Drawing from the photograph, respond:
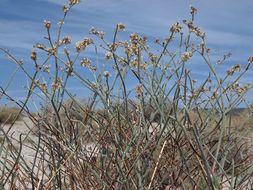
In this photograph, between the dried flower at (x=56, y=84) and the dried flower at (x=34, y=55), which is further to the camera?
the dried flower at (x=56, y=84)

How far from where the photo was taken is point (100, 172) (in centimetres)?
269

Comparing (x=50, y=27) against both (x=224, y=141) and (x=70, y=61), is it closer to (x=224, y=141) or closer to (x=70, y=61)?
(x=70, y=61)

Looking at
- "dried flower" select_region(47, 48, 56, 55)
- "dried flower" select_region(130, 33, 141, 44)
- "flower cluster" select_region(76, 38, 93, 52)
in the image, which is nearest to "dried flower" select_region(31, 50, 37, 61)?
"dried flower" select_region(47, 48, 56, 55)

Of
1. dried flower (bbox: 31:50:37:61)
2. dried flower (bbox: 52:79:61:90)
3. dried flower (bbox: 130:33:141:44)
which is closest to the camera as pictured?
dried flower (bbox: 31:50:37:61)

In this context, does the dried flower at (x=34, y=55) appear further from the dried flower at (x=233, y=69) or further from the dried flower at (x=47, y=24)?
the dried flower at (x=233, y=69)

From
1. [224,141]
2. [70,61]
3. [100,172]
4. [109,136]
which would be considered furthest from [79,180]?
[224,141]

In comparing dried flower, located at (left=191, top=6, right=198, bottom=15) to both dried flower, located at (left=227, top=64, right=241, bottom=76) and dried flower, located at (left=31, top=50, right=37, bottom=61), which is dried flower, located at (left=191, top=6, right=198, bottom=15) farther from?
dried flower, located at (left=31, top=50, right=37, bottom=61)

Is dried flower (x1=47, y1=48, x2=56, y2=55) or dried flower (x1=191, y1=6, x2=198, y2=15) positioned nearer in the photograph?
dried flower (x1=47, y1=48, x2=56, y2=55)

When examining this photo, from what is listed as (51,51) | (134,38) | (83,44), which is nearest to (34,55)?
(51,51)

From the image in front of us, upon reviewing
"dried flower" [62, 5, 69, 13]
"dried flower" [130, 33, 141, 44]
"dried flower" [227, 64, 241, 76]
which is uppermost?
"dried flower" [62, 5, 69, 13]

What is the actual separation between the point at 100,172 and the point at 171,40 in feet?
2.62

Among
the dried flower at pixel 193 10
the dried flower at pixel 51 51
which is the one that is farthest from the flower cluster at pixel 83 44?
the dried flower at pixel 193 10

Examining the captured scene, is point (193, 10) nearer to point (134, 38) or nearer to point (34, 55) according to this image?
point (134, 38)

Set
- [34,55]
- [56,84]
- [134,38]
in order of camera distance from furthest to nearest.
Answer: [134,38] < [56,84] < [34,55]
